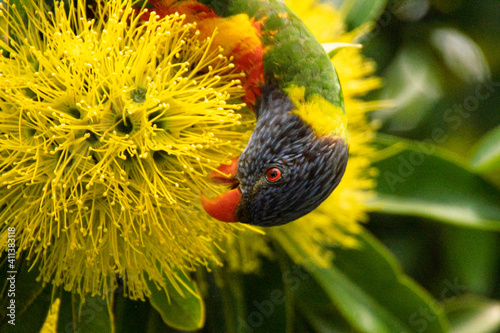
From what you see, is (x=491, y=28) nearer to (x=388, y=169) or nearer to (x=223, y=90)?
(x=388, y=169)

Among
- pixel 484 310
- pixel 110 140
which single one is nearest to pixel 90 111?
pixel 110 140

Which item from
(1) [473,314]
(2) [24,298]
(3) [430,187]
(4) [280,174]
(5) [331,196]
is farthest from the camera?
(1) [473,314]

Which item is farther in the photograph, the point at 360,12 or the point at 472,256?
the point at 472,256

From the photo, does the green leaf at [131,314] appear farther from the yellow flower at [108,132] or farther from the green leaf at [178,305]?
the yellow flower at [108,132]

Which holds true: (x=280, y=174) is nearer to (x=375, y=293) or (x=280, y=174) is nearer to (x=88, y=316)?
(x=88, y=316)

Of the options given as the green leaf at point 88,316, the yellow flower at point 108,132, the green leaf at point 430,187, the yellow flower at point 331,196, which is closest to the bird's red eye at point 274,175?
the yellow flower at point 108,132

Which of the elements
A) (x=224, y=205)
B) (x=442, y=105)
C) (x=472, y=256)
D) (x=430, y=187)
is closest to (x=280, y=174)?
(x=224, y=205)
